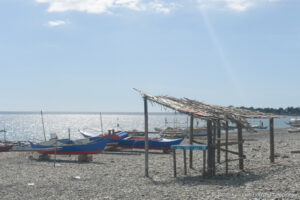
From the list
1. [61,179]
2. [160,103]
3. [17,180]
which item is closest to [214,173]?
[160,103]

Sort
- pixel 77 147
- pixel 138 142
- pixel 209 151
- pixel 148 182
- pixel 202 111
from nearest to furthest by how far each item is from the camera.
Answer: pixel 148 182 → pixel 209 151 → pixel 202 111 → pixel 77 147 → pixel 138 142

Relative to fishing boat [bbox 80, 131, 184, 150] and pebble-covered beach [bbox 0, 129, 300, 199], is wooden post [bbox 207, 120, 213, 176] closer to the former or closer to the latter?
pebble-covered beach [bbox 0, 129, 300, 199]

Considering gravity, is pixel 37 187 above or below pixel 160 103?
below

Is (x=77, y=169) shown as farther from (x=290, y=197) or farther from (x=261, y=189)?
(x=290, y=197)

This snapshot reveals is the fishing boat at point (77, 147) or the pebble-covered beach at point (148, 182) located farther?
the fishing boat at point (77, 147)

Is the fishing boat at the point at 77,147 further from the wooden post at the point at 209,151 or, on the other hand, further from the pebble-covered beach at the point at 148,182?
the wooden post at the point at 209,151

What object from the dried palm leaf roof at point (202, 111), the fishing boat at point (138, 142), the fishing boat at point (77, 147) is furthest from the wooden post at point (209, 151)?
the fishing boat at point (138, 142)

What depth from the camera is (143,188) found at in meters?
12.3

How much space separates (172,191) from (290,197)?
3.44 m

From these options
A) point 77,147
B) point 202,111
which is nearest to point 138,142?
point 77,147

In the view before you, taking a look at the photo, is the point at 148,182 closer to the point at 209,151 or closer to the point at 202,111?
the point at 209,151

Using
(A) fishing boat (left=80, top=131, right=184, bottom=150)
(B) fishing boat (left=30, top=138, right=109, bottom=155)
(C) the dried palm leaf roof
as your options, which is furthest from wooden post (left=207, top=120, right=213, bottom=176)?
(A) fishing boat (left=80, top=131, right=184, bottom=150)

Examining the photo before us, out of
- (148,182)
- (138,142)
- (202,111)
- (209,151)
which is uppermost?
(202,111)

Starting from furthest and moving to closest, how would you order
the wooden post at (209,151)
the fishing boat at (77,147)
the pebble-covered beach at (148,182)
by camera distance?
the fishing boat at (77,147) < the wooden post at (209,151) < the pebble-covered beach at (148,182)
